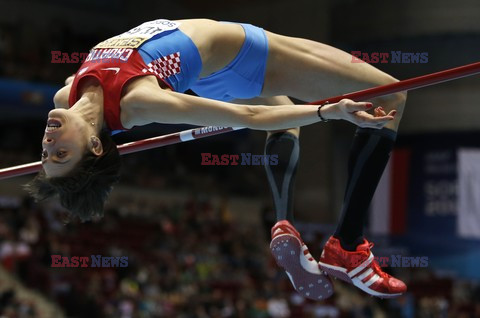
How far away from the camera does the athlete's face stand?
4.23 meters

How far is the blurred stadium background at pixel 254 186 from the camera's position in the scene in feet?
49.3

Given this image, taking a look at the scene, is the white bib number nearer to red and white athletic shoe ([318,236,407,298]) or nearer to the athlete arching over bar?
the athlete arching over bar

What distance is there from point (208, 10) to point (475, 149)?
727cm

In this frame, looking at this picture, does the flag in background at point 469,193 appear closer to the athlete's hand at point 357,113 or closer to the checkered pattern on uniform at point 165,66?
the checkered pattern on uniform at point 165,66

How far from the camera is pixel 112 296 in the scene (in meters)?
13.3

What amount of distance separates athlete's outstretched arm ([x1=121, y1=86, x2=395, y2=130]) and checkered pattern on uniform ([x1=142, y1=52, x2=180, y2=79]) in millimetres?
209

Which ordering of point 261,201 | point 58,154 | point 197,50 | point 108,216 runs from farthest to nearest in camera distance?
point 261,201 < point 108,216 < point 197,50 < point 58,154

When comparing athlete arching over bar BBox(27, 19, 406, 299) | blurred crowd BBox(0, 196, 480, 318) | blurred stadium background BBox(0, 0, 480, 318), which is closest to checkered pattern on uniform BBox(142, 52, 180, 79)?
athlete arching over bar BBox(27, 19, 406, 299)

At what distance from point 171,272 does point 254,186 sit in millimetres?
7571

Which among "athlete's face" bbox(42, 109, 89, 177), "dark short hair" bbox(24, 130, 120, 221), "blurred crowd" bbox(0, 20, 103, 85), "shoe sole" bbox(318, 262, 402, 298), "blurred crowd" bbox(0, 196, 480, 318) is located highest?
"blurred crowd" bbox(0, 20, 103, 85)

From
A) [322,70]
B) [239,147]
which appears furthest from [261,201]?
[322,70]

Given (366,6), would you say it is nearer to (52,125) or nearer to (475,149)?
(475,149)

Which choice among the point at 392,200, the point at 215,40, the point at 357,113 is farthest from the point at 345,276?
the point at 392,200

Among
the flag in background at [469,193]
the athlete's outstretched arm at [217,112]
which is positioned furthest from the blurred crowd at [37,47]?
the athlete's outstretched arm at [217,112]
